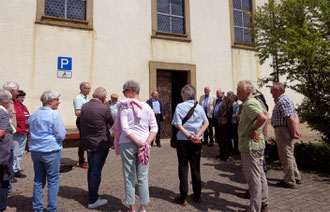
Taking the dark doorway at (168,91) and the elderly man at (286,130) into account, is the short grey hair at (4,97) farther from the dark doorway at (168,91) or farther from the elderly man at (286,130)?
the dark doorway at (168,91)

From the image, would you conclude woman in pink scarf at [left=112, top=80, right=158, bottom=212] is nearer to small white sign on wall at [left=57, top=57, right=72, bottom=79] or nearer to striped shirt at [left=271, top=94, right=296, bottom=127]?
striped shirt at [left=271, top=94, right=296, bottom=127]

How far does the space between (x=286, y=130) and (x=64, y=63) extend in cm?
687

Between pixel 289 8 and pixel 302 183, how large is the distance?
4.00 metres

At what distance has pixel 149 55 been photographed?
375 inches

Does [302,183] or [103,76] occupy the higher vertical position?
[103,76]

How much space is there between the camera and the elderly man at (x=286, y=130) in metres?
4.39

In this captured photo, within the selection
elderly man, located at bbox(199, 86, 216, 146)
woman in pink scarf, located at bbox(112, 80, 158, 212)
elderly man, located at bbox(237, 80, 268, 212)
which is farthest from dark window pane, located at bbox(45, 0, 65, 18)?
elderly man, located at bbox(237, 80, 268, 212)

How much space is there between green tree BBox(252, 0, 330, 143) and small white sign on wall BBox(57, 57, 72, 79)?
6012mm

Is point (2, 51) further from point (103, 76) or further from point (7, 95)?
point (7, 95)

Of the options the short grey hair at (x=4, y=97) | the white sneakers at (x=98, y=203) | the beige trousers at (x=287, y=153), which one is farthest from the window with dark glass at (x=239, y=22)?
the short grey hair at (x=4, y=97)

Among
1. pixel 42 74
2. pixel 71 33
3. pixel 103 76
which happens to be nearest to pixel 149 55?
pixel 103 76

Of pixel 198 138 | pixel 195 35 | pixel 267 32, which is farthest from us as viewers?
pixel 195 35

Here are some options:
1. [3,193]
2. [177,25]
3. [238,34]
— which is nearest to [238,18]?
[238,34]

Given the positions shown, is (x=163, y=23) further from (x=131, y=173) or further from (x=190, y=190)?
(x=131, y=173)
